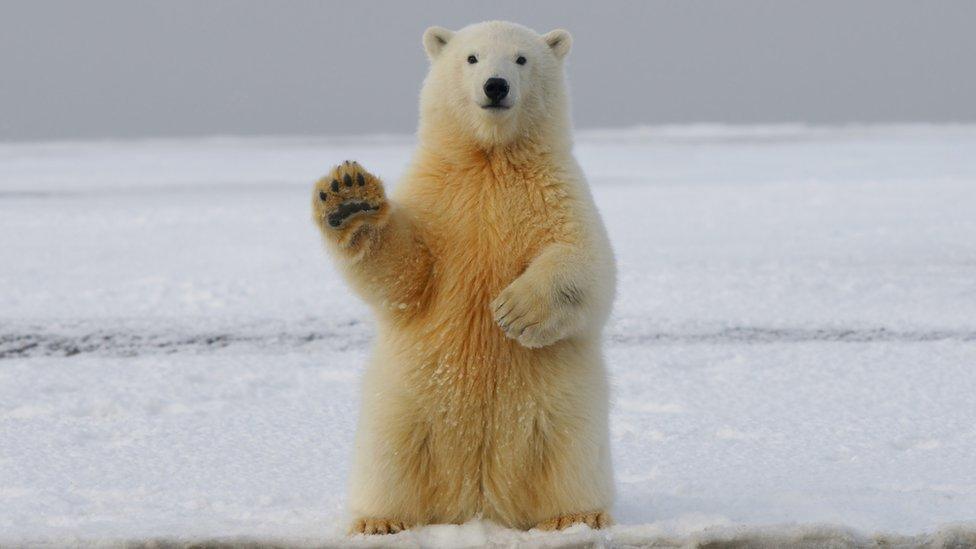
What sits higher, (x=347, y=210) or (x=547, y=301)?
(x=347, y=210)

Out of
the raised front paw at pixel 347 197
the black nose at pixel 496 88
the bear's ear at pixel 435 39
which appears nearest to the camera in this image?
the raised front paw at pixel 347 197

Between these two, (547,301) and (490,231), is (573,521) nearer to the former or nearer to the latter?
(547,301)

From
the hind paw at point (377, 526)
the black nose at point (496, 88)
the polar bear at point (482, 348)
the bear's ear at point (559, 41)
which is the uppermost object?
the bear's ear at point (559, 41)

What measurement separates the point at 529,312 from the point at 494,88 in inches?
20.6

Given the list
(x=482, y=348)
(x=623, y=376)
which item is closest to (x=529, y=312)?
(x=482, y=348)

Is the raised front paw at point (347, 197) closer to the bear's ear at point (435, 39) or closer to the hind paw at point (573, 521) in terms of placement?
the bear's ear at point (435, 39)

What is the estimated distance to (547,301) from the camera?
247 centimetres

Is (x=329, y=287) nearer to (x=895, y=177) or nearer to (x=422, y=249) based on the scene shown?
(x=422, y=249)

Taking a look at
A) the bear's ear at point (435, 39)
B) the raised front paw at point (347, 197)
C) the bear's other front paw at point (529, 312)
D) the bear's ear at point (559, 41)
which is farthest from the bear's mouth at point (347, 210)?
the bear's ear at point (559, 41)

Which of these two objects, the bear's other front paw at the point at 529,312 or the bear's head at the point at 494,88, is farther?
the bear's head at the point at 494,88

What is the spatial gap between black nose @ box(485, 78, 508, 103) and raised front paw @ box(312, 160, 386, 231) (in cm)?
34

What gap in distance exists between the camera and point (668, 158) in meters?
22.5

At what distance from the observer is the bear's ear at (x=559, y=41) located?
2.93 m

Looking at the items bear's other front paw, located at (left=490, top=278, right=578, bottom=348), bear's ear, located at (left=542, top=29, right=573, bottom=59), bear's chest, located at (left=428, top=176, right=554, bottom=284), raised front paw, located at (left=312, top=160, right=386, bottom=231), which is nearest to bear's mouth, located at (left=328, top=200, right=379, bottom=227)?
raised front paw, located at (left=312, top=160, right=386, bottom=231)
